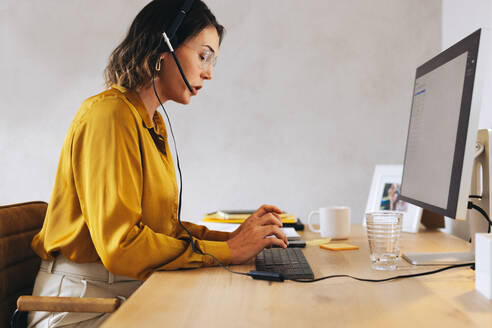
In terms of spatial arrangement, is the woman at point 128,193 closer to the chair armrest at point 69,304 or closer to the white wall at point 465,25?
the chair armrest at point 69,304

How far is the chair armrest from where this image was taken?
0.87 metres

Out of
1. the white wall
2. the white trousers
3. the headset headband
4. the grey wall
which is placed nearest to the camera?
the white trousers

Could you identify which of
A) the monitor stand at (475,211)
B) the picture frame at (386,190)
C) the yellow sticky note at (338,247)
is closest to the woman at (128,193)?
the yellow sticky note at (338,247)

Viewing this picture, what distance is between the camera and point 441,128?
1.00 metres

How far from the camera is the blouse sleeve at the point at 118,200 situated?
35.6 inches

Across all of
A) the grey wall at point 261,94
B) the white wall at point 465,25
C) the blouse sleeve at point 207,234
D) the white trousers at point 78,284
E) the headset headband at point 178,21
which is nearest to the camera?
the white trousers at point 78,284

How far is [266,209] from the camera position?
3.75ft

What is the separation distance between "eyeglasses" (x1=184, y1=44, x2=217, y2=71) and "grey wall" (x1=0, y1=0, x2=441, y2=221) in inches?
31.8

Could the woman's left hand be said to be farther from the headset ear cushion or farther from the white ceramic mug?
the headset ear cushion

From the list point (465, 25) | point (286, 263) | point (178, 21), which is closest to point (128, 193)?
point (286, 263)

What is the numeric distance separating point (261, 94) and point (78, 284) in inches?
50.5

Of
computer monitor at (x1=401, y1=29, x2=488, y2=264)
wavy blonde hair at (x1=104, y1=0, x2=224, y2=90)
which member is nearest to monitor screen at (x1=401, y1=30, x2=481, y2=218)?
computer monitor at (x1=401, y1=29, x2=488, y2=264)

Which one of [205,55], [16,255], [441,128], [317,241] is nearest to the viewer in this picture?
[441,128]

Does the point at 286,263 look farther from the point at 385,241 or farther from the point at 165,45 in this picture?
the point at 165,45
